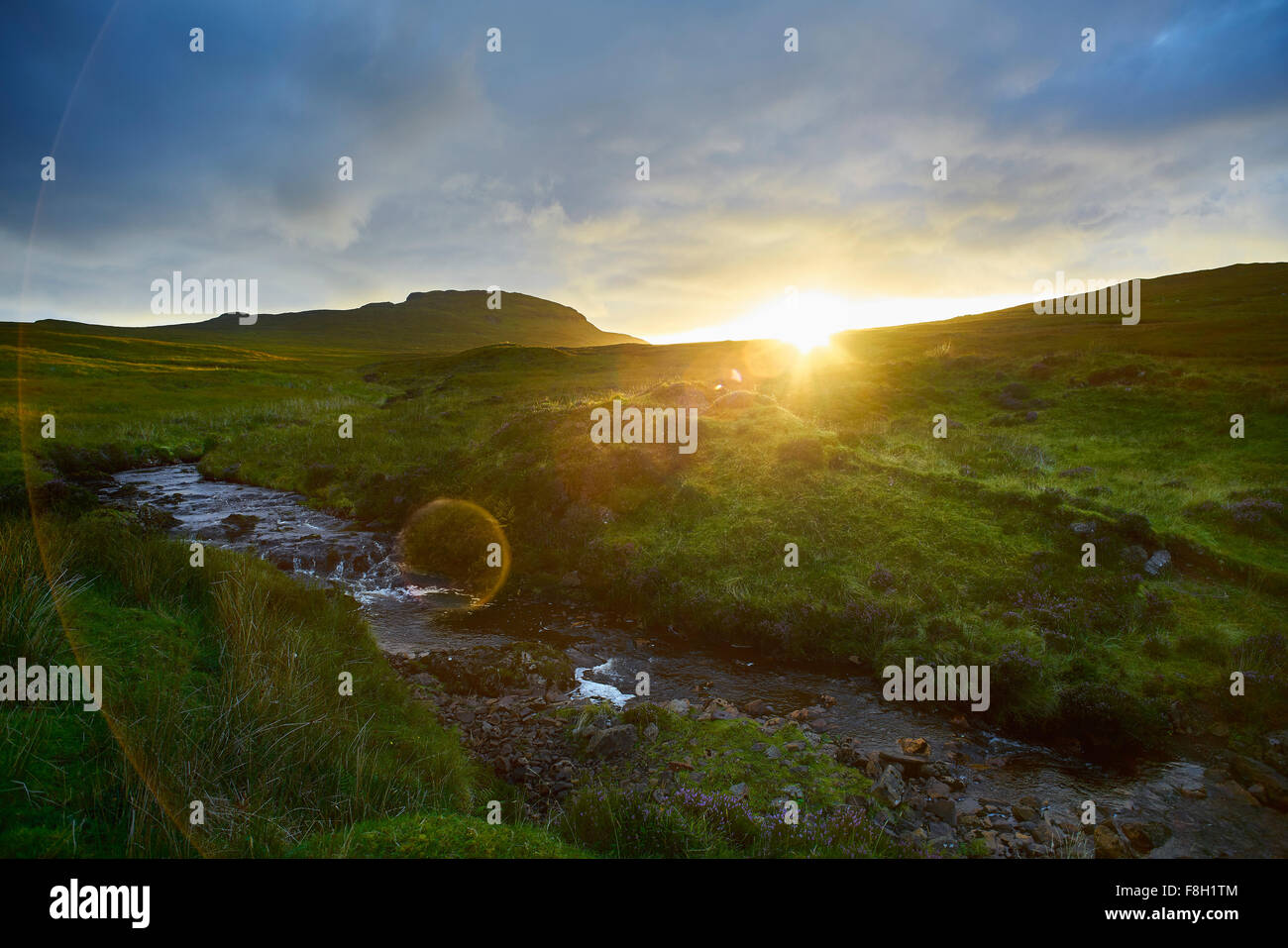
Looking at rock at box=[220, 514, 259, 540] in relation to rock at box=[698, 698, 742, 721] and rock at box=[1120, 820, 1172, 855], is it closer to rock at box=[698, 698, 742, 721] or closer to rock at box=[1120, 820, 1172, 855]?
rock at box=[698, 698, 742, 721]

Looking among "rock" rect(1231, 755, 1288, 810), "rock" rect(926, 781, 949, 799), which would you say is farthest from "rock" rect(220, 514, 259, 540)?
A: "rock" rect(1231, 755, 1288, 810)

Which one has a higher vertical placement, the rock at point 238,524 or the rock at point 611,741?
the rock at point 238,524

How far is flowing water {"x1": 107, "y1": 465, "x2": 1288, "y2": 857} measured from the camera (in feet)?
26.6

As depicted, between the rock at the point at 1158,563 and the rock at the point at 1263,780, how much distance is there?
5.73 metres

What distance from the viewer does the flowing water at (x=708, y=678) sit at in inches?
319

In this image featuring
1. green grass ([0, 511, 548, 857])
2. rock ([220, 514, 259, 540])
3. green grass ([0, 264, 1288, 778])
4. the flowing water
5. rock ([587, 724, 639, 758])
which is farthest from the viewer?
rock ([220, 514, 259, 540])

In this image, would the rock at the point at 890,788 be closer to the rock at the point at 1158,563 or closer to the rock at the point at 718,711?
the rock at the point at 718,711

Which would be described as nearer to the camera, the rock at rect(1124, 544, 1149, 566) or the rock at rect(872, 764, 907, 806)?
the rock at rect(872, 764, 907, 806)

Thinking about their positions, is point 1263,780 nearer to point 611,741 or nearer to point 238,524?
point 611,741

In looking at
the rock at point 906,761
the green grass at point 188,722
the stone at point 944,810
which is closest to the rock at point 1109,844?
the stone at point 944,810

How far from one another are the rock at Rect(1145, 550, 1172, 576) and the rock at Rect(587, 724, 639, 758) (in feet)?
42.6

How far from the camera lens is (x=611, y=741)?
878 cm
